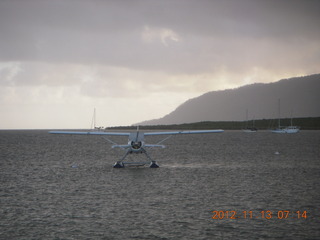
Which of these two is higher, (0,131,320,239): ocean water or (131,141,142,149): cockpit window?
(131,141,142,149): cockpit window

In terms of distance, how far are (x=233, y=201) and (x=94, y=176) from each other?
16165 mm
